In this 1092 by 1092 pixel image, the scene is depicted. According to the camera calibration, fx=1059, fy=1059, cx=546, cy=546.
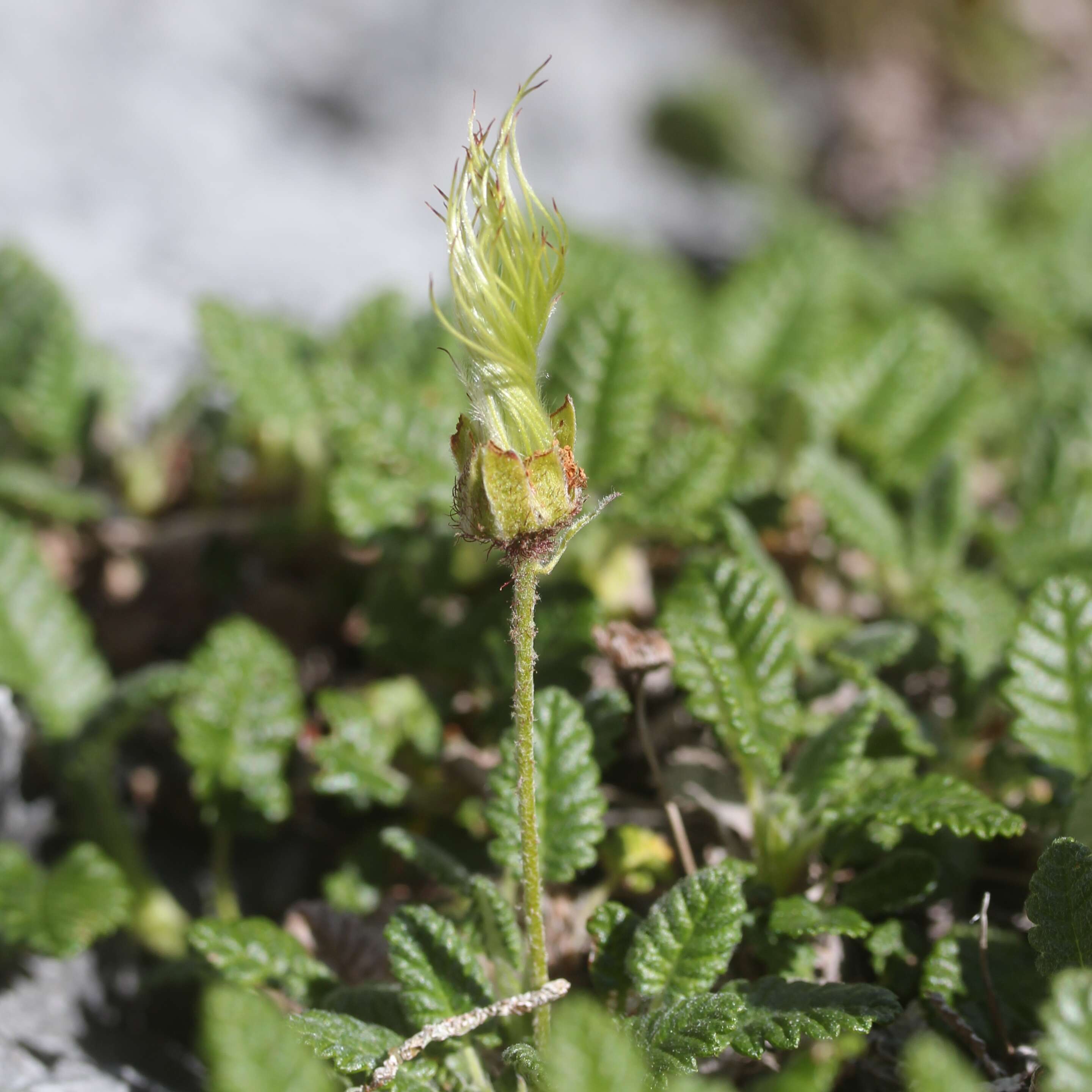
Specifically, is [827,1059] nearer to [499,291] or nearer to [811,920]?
[811,920]

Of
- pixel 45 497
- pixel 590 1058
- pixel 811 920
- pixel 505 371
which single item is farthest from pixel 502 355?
pixel 45 497

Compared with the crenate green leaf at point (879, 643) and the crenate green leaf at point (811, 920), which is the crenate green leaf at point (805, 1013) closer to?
the crenate green leaf at point (811, 920)

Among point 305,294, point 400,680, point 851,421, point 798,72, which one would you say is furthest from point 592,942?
point 798,72

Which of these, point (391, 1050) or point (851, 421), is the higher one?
point (851, 421)

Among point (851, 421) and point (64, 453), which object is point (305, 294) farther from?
point (851, 421)

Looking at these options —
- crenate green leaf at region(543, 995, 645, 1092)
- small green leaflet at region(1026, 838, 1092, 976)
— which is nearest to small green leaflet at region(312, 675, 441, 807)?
crenate green leaf at region(543, 995, 645, 1092)

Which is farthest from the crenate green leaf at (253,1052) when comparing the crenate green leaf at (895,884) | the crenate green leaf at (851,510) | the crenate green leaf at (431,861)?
the crenate green leaf at (851,510)

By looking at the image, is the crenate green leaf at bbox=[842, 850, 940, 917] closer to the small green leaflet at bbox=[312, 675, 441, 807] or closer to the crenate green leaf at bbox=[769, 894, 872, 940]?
the crenate green leaf at bbox=[769, 894, 872, 940]
